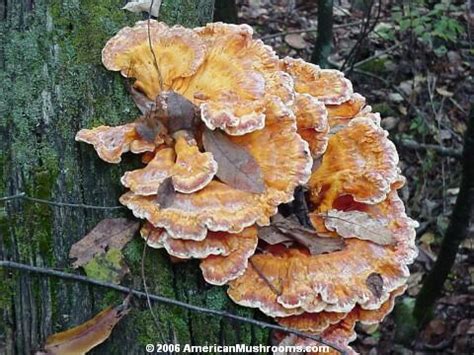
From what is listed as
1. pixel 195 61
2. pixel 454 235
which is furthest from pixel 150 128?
pixel 454 235

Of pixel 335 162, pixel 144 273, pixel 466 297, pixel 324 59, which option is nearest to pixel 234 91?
pixel 335 162

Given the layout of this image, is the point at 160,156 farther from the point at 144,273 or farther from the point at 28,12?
the point at 28,12

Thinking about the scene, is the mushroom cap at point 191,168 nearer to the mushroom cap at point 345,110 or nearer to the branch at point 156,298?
the branch at point 156,298

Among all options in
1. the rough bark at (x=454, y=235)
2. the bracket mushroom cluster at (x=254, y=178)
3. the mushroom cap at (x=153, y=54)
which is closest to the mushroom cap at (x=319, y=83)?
the bracket mushroom cluster at (x=254, y=178)

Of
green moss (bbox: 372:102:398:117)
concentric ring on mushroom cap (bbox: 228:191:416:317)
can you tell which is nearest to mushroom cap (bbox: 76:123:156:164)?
concentric ring on mushroom cap (bbox: 228:191:416:317)

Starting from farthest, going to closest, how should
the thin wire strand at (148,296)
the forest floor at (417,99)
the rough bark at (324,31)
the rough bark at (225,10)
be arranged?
the rough bark at (225,10), the rough bark at (324,31), the forest floor at (417,99), the thin wire strand at (148,296)

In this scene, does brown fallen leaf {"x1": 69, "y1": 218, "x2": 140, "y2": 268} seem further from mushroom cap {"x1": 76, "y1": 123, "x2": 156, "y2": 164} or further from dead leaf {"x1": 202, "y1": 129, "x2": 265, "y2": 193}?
dead leaf {"x1": 202, "y1": 129, "x2": 265, "y2": 193}

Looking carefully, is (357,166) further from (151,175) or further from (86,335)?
(86,335)
